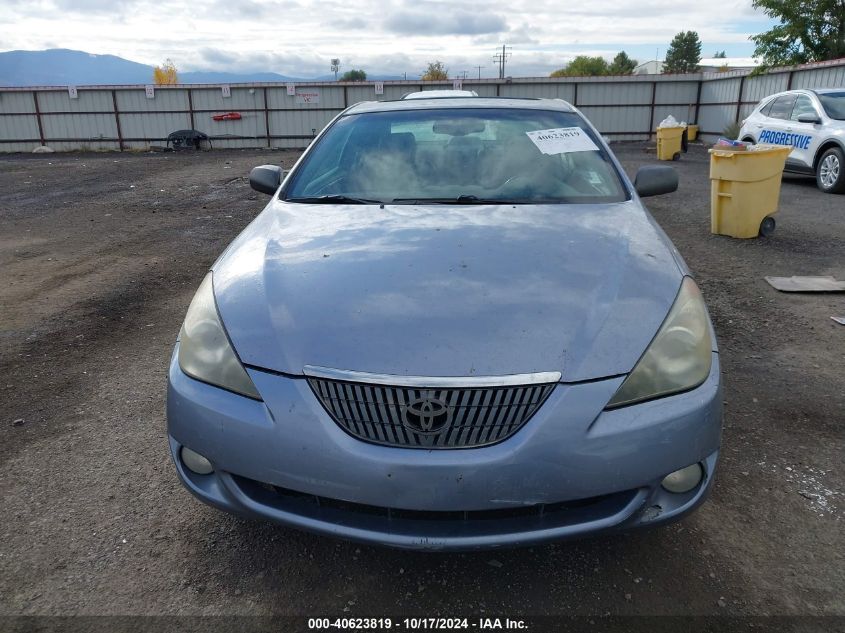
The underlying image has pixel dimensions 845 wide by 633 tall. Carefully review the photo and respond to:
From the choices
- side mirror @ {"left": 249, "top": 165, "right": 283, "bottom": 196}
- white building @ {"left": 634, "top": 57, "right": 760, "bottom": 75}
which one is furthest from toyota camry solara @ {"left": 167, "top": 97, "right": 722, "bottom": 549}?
white building @ {"left": 634, "top": 57, "right": 760, "bottom": 75}

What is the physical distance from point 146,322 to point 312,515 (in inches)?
124

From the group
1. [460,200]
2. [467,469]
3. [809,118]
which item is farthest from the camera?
[809,118]

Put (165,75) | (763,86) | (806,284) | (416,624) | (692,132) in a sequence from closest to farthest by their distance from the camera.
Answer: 1. (416,624)
2. (806,284)
3. (763,86)
4. (692,132)
5. (165,75)

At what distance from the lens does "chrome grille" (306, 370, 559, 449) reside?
1689 mm

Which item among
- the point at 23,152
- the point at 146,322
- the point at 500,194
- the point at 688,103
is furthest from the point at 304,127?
the point at 500,194

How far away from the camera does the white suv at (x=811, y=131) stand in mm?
9711

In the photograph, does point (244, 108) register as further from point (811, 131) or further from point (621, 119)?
point (811, 131)

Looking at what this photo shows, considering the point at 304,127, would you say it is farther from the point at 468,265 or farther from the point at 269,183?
the point at 468,265

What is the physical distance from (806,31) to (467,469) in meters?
28.4

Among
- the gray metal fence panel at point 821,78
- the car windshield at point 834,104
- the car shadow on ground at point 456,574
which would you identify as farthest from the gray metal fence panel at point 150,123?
the car shadow on ground at point 456,574

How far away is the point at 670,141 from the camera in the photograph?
1591cm

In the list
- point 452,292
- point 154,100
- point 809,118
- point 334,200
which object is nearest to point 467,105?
point 334,200

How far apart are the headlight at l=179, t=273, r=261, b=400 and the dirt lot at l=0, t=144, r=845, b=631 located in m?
0.66

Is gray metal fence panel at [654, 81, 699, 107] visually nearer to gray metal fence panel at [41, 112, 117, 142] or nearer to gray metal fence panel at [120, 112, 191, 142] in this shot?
gray metal fence panel at [120, 112, 191, 142]
